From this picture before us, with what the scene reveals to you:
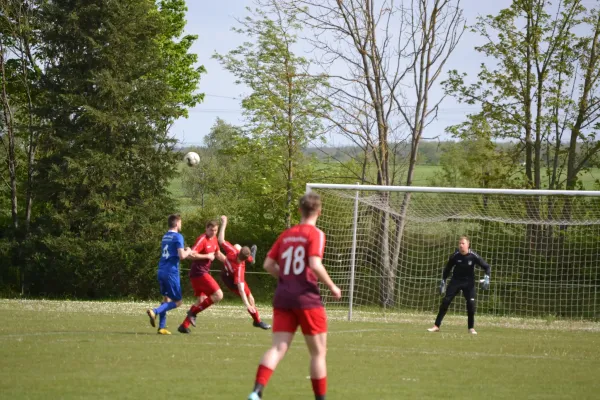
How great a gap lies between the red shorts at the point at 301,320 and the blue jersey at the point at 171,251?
6503 mm

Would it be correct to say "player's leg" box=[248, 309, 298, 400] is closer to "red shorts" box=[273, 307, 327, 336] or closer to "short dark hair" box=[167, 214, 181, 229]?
"red shorts" box=[273, 307, 327, 336]

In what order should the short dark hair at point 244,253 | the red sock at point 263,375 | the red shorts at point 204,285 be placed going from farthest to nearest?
1. the short dark hair at point 244,253
2. the red shorts at point 204,285
3. the red sock at point 263,375

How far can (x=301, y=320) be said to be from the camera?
24.0ft

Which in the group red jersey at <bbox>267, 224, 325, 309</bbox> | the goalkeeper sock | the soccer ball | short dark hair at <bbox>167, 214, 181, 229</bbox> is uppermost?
the soccer ball

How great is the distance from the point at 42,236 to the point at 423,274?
1667 centimetres

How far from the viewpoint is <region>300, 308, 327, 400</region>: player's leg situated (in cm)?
727

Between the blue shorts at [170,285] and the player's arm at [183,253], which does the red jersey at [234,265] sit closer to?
the blue shorts at [170,285]

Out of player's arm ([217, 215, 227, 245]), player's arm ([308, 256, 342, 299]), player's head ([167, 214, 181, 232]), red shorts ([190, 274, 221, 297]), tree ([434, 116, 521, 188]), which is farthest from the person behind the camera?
tree ([434, 116, 521, 188])

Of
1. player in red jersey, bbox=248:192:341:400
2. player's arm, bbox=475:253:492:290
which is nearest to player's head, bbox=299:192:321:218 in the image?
player in red jersey, bbox=248:192:341:400

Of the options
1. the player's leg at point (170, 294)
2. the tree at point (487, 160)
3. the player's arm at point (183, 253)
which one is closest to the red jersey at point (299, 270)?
the player's arm at point (183, 253)

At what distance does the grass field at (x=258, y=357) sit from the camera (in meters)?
8.56

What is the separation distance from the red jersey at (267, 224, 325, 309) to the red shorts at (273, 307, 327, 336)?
5 cm

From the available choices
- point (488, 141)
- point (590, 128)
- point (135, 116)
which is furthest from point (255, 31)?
point (590, 128)

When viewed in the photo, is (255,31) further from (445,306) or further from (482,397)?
(482,397)
